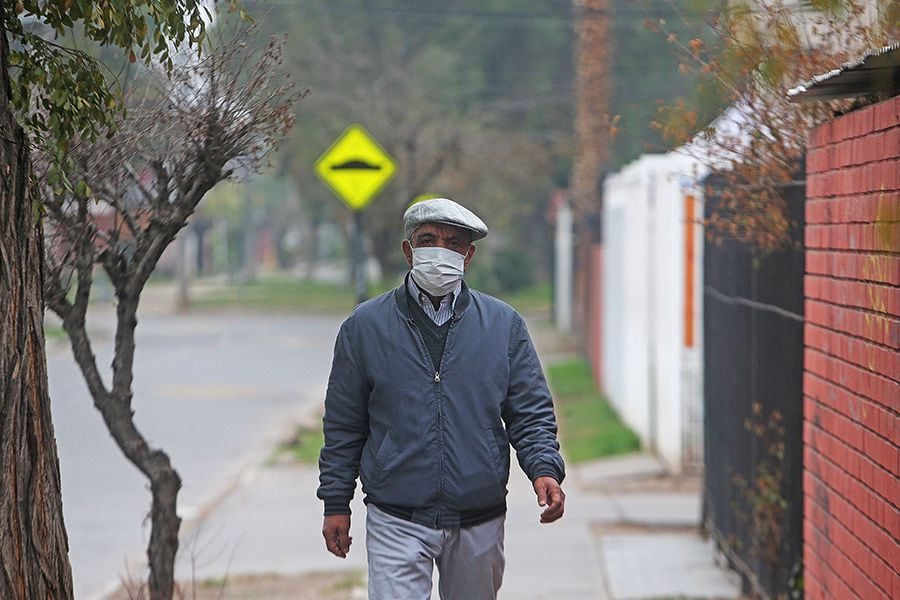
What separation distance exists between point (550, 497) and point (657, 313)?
8.57m

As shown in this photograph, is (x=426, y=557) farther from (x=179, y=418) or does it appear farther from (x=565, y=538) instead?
(x=179, y=418)

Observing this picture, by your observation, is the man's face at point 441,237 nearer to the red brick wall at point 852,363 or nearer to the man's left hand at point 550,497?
the man's left hand at point 550,497

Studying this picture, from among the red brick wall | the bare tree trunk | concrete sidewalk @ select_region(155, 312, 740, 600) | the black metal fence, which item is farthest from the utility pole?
the bare tree trunk

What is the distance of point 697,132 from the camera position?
6.81 meters

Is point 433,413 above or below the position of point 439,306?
below

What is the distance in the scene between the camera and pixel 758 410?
24.2 ft

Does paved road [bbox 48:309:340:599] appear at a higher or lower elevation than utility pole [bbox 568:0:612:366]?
lower

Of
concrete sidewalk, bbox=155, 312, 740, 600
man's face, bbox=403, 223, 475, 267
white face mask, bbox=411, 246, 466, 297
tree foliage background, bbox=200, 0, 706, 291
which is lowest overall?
concrete sidewalk, bbox=155, 312, 740, 600

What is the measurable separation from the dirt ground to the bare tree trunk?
13.2ft

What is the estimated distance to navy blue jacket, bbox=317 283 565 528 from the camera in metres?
4.80

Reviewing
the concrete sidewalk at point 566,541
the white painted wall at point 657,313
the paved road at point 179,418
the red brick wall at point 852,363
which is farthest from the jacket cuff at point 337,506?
the white painted wall at point 657,313

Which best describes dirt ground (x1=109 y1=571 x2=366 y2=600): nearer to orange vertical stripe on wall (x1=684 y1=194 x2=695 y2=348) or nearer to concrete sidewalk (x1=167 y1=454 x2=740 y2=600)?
concrete sidewalk (x1=167 y1=454 x2=740 y2=600)

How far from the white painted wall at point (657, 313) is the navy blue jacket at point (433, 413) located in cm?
528

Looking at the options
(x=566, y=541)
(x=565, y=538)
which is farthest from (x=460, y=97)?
Answer: (x=566, y=541)
